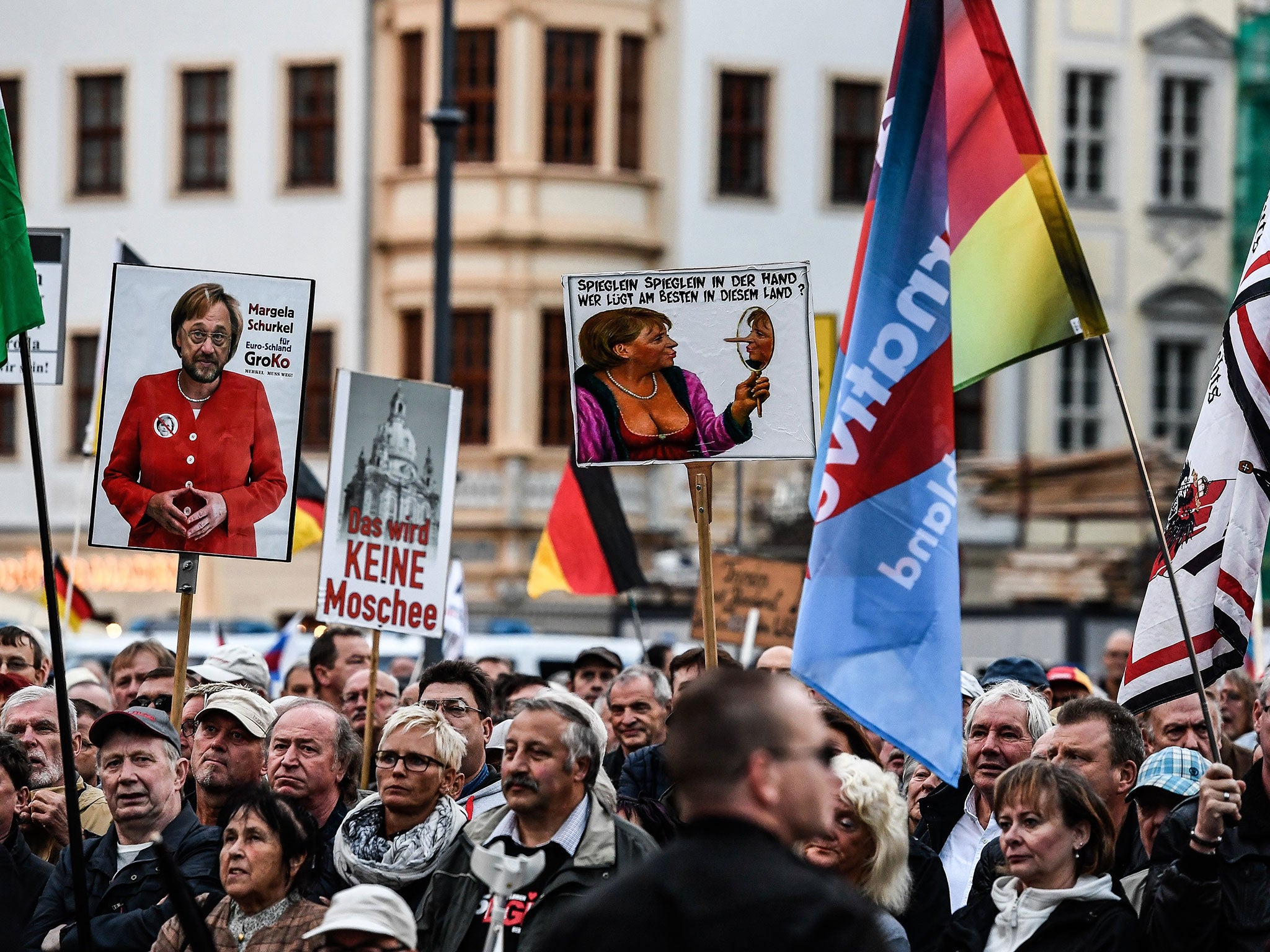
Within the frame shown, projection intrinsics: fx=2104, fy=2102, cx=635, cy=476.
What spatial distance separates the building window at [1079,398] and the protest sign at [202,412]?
26.5 meters

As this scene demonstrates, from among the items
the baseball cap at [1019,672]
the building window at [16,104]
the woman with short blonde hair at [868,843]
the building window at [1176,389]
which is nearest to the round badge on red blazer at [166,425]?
the woman with short blonde hair at [868,843]

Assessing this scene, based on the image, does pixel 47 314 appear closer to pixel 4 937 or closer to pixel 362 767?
pixel 362 767

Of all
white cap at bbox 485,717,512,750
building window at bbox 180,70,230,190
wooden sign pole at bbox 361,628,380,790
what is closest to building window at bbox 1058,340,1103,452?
building window at bbox 180,70,230,190

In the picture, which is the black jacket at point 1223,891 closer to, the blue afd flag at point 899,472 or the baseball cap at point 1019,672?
the blue afd flag at point 899,472

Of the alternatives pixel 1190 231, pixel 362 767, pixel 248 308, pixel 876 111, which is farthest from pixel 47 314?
pixel 1190 231

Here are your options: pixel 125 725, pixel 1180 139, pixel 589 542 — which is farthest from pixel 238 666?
pixel 1180 139

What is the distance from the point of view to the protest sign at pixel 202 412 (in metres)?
8.01

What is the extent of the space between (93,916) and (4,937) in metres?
2.58

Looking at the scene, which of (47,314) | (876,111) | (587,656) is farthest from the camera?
(876,111)

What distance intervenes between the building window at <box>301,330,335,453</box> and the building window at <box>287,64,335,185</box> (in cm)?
247

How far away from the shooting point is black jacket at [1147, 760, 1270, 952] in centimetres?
538

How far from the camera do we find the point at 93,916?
21.1ft

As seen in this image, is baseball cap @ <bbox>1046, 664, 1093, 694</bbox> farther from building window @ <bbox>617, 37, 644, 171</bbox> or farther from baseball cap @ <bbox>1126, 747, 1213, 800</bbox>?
building window @ <bbox>617, 37, 644, 171</bbox>

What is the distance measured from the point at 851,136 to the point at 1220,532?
27344 millimetres
